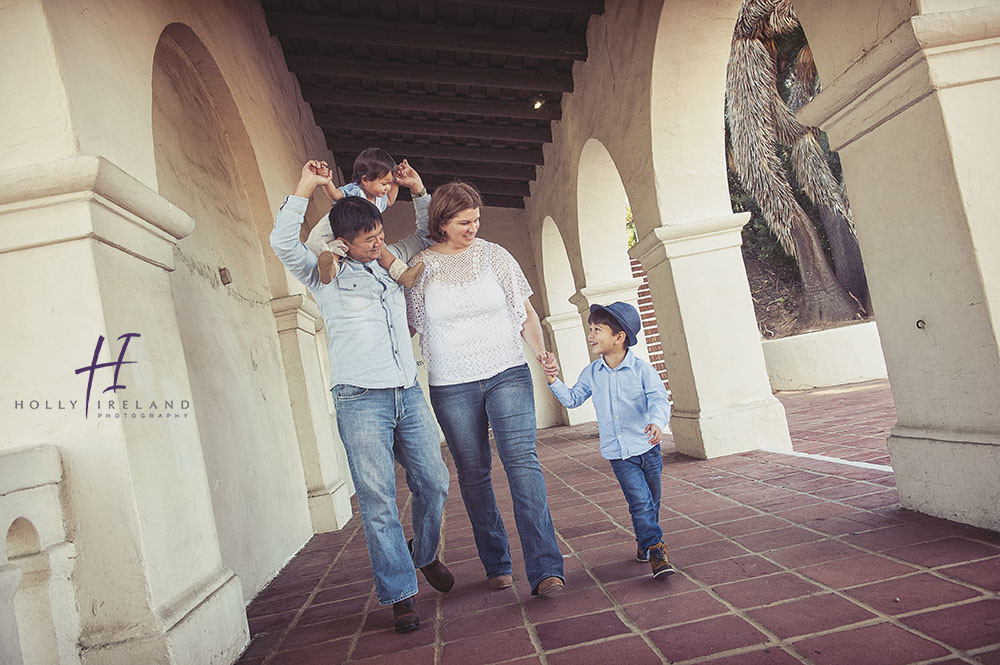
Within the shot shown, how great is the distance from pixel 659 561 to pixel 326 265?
1610mm

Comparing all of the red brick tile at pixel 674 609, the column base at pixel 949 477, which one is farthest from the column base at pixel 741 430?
the red brick tile at pixel 674 609

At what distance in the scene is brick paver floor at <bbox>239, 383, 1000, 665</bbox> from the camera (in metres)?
2.02

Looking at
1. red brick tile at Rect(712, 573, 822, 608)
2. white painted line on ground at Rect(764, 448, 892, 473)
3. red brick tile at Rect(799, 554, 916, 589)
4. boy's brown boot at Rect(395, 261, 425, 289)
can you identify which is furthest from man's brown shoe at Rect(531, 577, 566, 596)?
white painted line on ground at Rect(764, 448, 892, 473)

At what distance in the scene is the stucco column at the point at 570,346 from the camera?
1152 cm

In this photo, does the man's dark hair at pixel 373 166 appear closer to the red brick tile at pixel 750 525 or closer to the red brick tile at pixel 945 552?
the red brick tile at pixel 750 525

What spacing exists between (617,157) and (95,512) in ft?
17.1

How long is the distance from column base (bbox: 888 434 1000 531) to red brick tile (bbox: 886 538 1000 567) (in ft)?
0.67

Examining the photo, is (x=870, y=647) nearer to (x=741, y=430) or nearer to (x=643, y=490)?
(x=643, y=490)

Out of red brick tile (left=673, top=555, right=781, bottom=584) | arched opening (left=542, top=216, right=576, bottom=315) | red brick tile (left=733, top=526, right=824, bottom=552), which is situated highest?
arched opening (left=542, top=216, right=576, bottom=315)

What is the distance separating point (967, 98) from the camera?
8.96 feet

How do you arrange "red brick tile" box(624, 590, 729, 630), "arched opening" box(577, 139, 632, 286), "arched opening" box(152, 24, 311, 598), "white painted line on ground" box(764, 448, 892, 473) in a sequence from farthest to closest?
"arched opening" box(577, 139, 632, 286) < "white painted line on ground" box(764, 448, 892, 473) < "arched opening" box(152, 24, 311, 598) < "red brick tile" box(624, 590, 729, 630)

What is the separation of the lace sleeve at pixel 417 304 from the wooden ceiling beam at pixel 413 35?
4.50 meters

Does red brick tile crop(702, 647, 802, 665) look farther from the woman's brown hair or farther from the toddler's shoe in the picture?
the woman's brown hair

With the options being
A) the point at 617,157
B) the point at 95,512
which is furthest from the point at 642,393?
the point at 617,157
